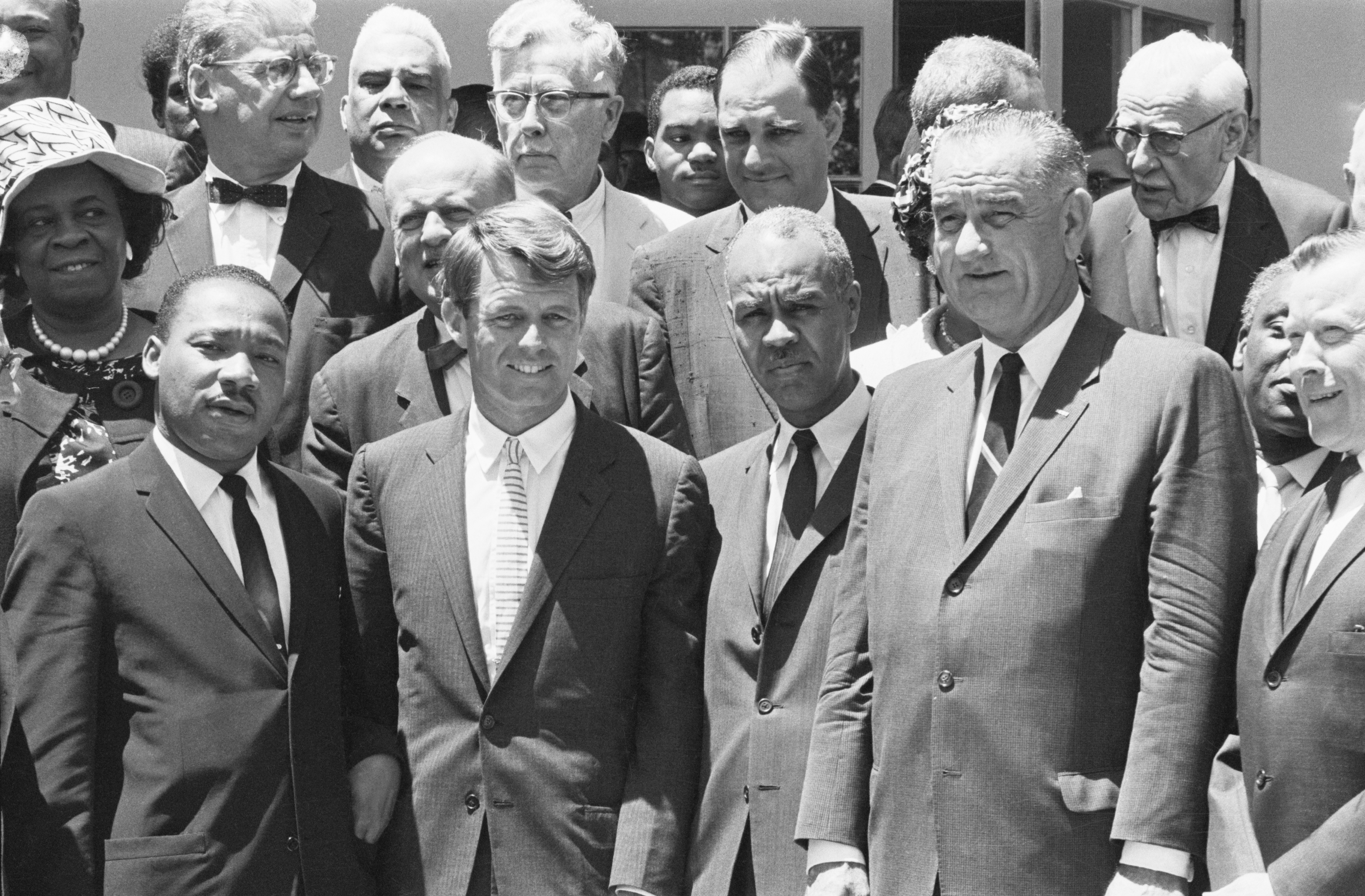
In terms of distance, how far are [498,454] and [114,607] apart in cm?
89

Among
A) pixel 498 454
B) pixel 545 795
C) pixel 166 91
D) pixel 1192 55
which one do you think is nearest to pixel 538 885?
pixel 545 795

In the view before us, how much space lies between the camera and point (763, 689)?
4.09 metres

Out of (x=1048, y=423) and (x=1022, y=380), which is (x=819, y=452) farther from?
(x=1048, y=423)

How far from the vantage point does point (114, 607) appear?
397 cm

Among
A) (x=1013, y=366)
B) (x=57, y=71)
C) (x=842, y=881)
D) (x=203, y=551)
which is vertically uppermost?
(x=57, y=71)

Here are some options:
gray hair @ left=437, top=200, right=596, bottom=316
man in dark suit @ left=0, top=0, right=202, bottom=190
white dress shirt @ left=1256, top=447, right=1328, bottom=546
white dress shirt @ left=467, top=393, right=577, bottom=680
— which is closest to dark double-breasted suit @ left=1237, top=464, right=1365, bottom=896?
white dress shirt @ left=1256, top=447, right=1328, bottom=546

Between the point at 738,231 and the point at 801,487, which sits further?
the point at 738,231

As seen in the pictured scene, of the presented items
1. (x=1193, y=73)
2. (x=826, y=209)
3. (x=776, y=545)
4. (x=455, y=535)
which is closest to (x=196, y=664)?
(x=455, y=535)

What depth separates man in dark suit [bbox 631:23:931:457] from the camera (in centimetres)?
504

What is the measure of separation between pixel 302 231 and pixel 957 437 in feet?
7.68

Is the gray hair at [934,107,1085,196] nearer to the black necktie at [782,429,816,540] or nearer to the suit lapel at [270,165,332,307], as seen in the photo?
the black necktie at [782,429,816,540]

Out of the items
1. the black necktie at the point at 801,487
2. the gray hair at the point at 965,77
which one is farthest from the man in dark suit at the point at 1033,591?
the gray hair at the point at 965,77

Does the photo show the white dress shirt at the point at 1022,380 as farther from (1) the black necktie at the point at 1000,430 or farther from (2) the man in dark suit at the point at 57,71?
(2) the man in dark suit at the point at 57,71

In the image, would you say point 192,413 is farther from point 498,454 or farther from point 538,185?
point 538,185
